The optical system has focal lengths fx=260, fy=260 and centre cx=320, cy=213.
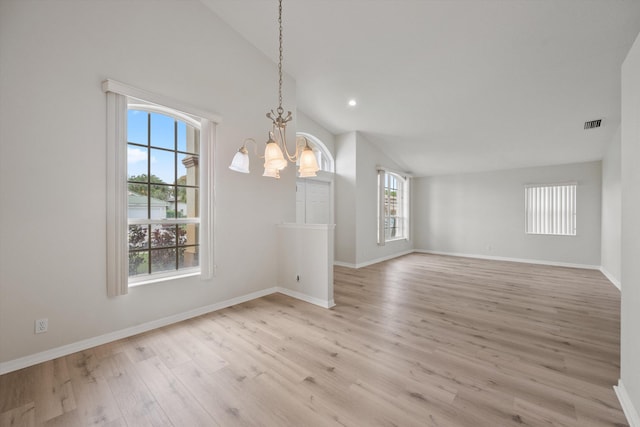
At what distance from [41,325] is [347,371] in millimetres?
2575

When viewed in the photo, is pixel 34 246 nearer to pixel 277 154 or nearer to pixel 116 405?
pixel 116 405

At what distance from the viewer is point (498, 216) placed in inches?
262

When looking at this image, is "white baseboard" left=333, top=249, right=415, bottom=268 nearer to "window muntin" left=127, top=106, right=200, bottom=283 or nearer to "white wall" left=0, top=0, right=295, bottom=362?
"white wall" left=0, top=0, right=295, bottom=362

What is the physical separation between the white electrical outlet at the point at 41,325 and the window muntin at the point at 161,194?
0.69 meters

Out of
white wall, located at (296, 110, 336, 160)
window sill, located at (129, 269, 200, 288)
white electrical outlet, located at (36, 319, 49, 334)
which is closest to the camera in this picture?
white electrical outlet, located at (36, 319, 49, 334)

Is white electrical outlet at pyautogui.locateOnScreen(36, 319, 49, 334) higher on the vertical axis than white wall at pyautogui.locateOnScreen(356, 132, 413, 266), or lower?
lower

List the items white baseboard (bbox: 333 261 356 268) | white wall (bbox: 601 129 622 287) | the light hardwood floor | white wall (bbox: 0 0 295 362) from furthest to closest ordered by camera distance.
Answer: white baseboard (bbox: 333 261 356 268) → white wall (bbox: 601 129 622 287) → white wall (bbox: 0 0 295 362) → the light hardwood floor

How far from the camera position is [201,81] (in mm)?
3172

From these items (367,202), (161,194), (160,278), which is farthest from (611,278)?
(161,194)

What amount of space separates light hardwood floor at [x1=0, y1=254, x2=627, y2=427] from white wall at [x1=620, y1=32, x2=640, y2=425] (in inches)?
11.5

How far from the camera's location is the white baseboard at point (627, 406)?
57.1 inches

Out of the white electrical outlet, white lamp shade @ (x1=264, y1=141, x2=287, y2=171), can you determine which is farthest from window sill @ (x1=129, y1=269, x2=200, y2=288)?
white lamp shade @ (x1=264, y1=141, x2=287, y2=171)

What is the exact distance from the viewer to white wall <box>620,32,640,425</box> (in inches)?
57.4

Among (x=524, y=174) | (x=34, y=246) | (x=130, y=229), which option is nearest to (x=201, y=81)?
(x=130, y=229)
